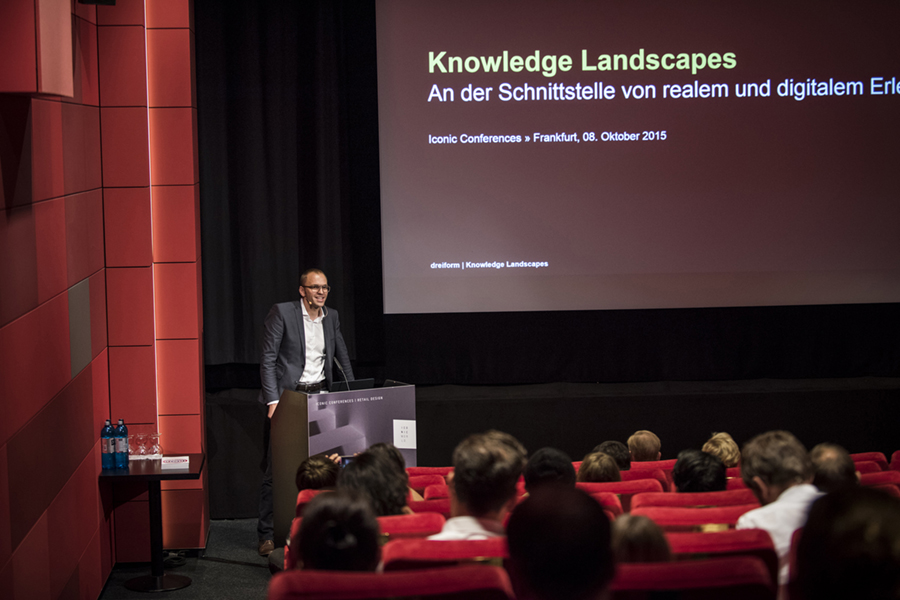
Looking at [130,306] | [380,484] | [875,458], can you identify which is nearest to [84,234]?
[130,306]

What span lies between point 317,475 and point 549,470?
3.18 feet

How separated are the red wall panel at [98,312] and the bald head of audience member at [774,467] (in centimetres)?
346

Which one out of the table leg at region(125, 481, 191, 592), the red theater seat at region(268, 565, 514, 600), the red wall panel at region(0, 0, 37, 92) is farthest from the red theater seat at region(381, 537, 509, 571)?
the table leg at region(125, 481, 191, 592)

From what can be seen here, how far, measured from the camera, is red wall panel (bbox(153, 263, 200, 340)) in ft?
17.8

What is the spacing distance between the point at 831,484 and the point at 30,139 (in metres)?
3.30

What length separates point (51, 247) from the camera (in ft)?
13.1

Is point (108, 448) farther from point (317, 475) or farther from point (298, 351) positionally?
point (317, 475)

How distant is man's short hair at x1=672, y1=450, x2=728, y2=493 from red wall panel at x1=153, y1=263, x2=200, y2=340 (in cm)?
316

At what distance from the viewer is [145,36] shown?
5.27 metres

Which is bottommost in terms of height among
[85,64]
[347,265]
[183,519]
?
[183,519]

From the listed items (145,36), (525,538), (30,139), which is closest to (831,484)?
(525,538)

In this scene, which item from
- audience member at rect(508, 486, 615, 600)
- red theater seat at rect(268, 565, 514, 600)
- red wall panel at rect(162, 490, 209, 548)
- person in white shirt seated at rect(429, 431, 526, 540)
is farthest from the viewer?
red wall panel at rect(162, 490, 209, 548)

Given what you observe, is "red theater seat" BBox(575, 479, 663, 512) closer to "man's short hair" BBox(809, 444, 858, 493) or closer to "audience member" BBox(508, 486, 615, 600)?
"man's short hair" BBox(809, 444, 858, 493)

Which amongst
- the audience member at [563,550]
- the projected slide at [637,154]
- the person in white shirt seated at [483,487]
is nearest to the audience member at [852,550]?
the audience member at [563,550]
